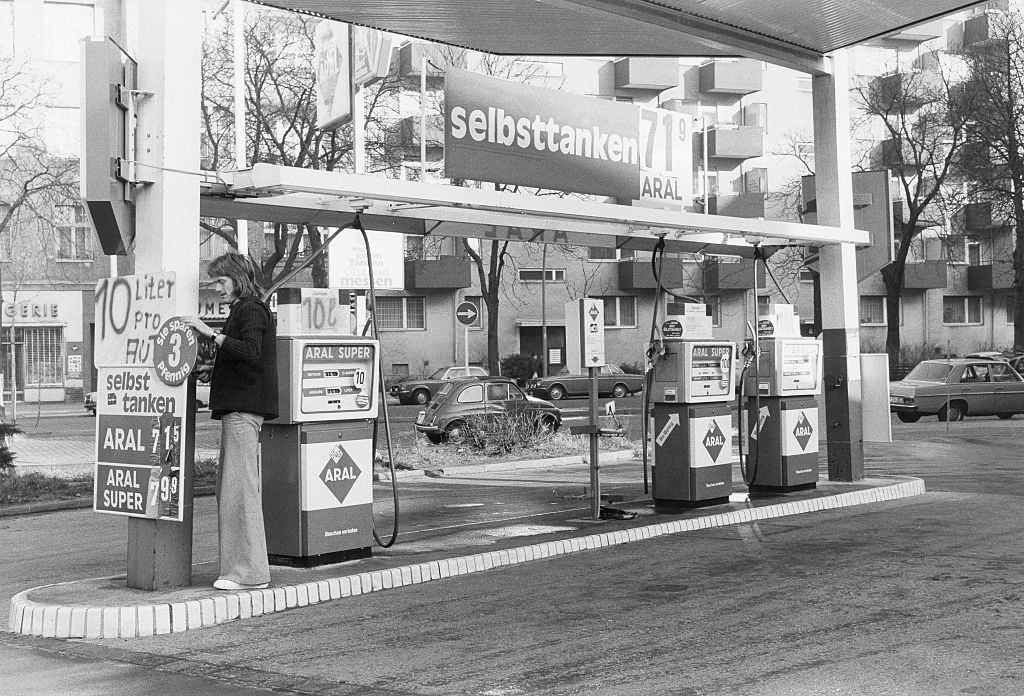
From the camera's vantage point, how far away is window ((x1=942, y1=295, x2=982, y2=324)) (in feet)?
202

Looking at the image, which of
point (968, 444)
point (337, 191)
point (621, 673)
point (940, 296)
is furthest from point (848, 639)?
point (940, 296)

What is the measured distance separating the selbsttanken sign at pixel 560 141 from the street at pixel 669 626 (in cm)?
328

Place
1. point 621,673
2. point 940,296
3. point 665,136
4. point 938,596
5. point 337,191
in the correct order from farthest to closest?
point 940,296 → point 665,136 → point 337,191 → point 938,596 → point 621,673

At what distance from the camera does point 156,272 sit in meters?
8.09

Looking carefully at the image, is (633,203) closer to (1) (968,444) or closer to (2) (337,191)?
(2) (337,191)

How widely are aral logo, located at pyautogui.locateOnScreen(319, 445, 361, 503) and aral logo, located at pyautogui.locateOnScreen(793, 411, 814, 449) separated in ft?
20.1

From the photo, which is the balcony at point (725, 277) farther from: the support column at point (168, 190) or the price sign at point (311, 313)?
the support column at point (168, 190)

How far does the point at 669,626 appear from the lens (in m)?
7.03

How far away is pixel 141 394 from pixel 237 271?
1.05m

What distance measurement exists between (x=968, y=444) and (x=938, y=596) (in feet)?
51.3

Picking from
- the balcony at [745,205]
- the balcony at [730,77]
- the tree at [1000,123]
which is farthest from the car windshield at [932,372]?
the balcony at [730,77]

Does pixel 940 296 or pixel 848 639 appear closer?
pixel 848 639

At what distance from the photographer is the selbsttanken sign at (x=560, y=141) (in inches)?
405

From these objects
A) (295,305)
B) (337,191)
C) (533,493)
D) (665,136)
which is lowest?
(533,493)
